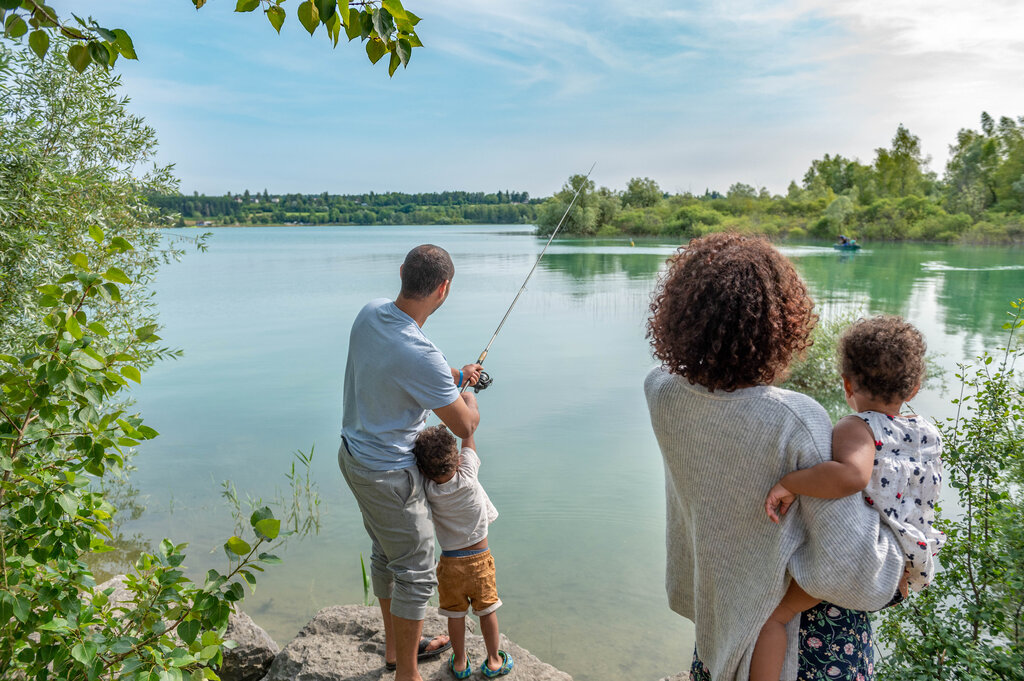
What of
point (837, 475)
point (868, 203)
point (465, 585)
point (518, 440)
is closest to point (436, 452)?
point (465, 585)

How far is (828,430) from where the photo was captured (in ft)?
4.65

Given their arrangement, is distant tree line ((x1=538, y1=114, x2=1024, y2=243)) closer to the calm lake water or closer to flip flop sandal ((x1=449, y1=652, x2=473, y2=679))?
the calm lake water

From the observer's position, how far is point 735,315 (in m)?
1.42

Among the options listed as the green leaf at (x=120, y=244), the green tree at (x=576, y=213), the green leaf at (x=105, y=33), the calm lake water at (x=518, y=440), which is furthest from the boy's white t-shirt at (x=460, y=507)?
the green tree at (x=576, y=213)

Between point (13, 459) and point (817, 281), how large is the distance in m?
19.9

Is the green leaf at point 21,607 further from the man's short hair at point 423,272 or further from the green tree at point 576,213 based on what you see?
the green tree at point 576,213

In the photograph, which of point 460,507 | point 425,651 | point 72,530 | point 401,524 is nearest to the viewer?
point 72,530

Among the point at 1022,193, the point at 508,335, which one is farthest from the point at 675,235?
the point at 508,335

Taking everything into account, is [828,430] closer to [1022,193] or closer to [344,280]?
[344,280]

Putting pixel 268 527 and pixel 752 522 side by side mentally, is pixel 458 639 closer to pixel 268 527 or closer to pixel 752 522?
pixel 268 527

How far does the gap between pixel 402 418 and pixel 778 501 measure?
1348 millimetres

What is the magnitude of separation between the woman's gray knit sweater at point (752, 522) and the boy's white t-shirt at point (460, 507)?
3.57 ft

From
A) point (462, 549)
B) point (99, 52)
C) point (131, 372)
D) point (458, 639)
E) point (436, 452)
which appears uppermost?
point (99, 52)

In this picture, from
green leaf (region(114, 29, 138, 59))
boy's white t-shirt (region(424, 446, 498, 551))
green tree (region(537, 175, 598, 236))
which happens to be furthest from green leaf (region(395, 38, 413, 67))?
green tree (region(537, 175, 598, 236))
